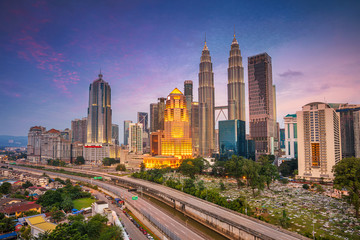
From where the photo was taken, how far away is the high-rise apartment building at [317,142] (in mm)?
92688

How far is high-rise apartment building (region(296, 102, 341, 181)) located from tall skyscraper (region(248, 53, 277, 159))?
73.9 m

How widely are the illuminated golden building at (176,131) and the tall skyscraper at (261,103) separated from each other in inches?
2132

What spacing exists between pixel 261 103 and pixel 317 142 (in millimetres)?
86298

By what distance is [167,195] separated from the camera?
6956 cm

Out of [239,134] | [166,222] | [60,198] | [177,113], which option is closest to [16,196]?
[60,198]

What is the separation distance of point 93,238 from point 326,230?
43127mm

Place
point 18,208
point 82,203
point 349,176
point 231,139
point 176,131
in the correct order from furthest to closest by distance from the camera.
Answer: point 231,139 → point 176,131 → point 82,203 → point 18,208 → point 349,176

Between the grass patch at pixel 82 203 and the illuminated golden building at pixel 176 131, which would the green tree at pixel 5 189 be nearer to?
the grass patch at pixel 82 203

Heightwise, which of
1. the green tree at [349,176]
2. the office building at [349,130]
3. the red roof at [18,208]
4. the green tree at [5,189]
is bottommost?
the green tree at [5,189]

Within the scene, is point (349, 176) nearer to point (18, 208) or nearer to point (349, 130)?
point (18, 208)

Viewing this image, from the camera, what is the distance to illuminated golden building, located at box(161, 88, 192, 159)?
182m

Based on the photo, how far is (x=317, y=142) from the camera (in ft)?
316

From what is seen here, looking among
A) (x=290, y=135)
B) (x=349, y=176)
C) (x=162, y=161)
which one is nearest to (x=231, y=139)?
(x=290, y=135)

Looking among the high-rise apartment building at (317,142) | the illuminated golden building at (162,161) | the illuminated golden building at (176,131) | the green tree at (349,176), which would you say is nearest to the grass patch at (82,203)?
the green tree at (349,176)
